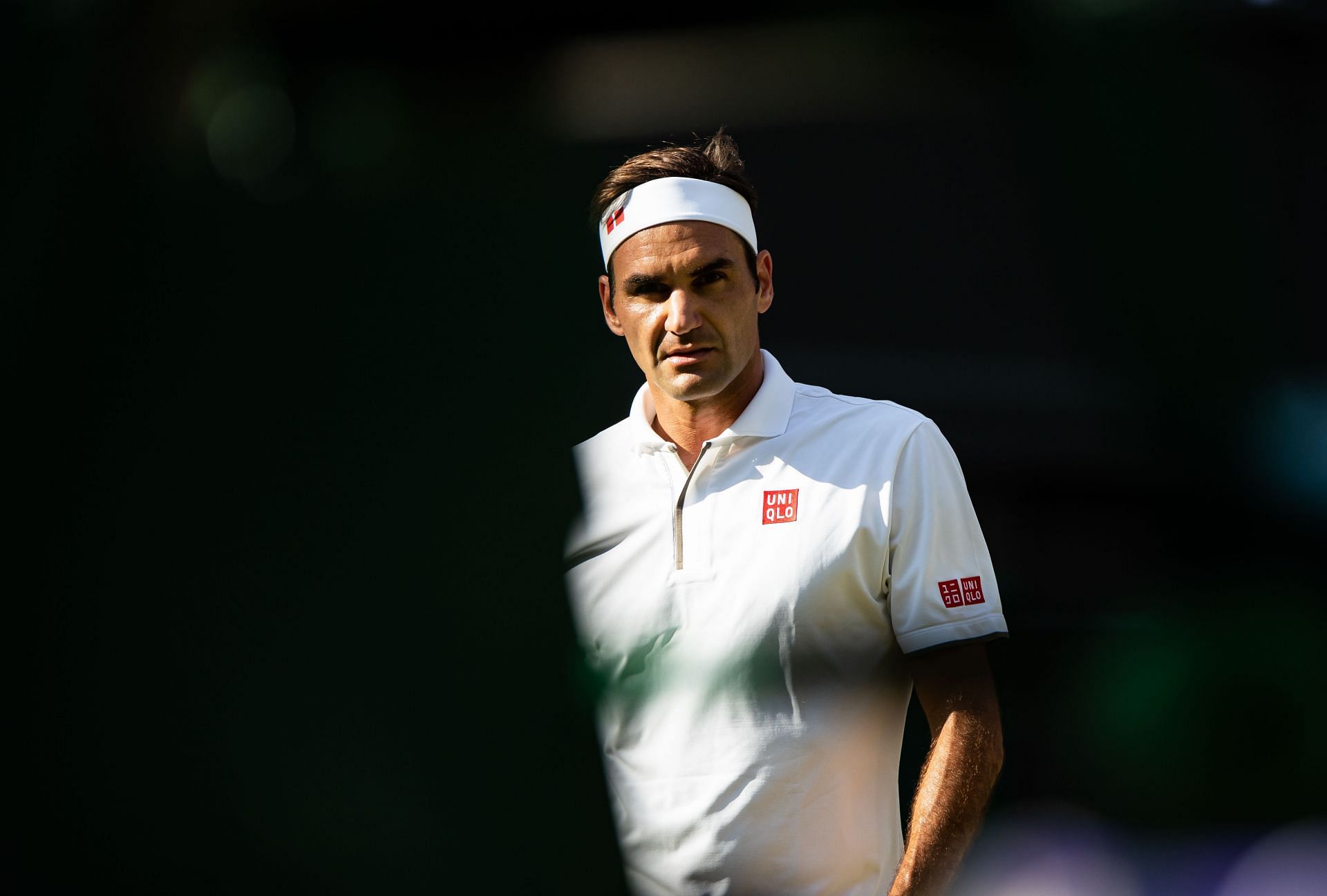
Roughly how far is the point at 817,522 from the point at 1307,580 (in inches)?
28.9

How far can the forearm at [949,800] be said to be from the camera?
3.64 ft

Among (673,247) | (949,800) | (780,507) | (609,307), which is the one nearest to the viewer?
(949,800)

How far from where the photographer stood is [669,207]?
4.59 feet

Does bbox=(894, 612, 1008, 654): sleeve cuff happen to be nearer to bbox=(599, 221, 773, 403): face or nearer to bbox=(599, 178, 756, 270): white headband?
bbox=(599, 221, 773, 403): face

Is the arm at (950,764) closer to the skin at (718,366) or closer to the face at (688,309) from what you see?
the skin at (718,366)

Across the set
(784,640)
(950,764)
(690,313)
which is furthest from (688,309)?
(950,764)

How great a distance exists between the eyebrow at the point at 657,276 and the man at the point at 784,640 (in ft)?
0.11

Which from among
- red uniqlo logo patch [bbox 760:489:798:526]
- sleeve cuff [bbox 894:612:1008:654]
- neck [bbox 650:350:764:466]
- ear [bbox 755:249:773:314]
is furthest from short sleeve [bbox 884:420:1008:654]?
ear [bbox 755:249:773:314]

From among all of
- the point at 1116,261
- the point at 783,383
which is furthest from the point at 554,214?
the point at 1116,261

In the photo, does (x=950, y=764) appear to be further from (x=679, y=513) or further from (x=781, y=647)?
(x=679, y=513)

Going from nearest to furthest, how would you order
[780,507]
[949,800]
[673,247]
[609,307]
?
[949,800] → [780,507] → [673,247] → [609,307]

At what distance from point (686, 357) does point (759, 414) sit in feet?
0.37

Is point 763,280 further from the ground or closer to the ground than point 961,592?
further from the ground

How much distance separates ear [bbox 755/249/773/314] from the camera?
1.50 metres
